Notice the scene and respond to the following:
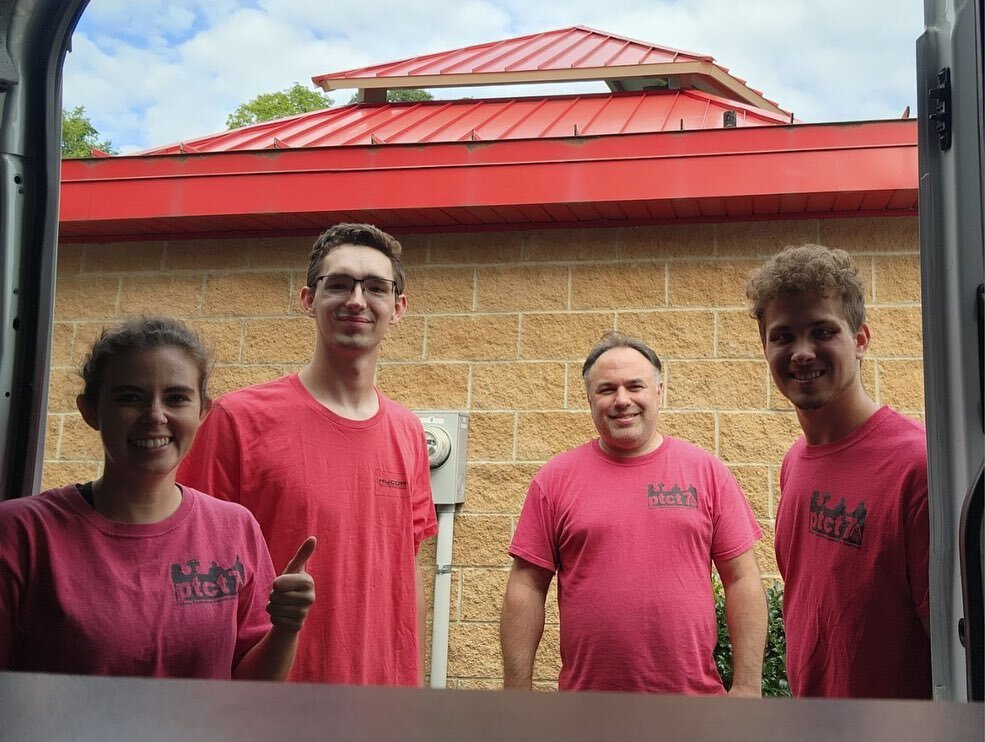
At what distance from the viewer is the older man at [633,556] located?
2961 mm

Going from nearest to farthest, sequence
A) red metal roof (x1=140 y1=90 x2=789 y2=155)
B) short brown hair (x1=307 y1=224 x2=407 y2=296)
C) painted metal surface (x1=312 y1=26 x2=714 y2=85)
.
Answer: short brown hair (x1=307 y1=224 x2=407 y2=296) → red metal roof (x1=140 y1=90 x2=789 y2=155) → painted metal surface (x1=312 y1=26 x2=714 y2=85)

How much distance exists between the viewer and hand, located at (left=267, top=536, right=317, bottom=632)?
207 cm

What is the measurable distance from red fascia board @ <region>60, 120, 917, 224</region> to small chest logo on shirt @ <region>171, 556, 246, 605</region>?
2.65 meters

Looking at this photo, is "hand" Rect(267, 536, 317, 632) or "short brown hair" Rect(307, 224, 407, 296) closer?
"hand" Rect(267, 536, 317, 632)

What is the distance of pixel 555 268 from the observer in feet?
15.1

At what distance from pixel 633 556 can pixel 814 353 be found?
942mm

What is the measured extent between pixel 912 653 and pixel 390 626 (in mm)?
1312

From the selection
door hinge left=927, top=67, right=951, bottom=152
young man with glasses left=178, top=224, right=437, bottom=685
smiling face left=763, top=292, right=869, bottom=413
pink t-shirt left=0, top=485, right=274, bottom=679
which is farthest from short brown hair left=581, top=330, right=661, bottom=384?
door hinge left=927, top=67, right=951, bottom=152

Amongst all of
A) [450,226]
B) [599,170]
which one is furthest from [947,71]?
[450,226]

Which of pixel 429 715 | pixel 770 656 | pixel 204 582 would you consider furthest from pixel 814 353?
pixel 429 715

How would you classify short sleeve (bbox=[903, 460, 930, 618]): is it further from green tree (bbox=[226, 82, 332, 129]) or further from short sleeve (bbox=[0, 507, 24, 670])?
green tree (bbox=[226, 82, 332, 129])

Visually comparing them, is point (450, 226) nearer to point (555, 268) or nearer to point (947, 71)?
point (555, 268)

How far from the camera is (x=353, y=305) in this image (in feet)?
9.27

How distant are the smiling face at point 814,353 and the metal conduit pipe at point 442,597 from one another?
221 centimetres
